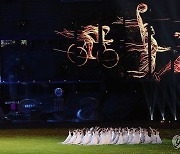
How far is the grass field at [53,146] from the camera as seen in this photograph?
52.9 ft

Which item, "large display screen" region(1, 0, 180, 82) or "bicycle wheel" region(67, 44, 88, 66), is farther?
"bicycle wheel" region(67, 44, 88, 66)

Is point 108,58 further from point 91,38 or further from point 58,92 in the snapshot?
point 58,92

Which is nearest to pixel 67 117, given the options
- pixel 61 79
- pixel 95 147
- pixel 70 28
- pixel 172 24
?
pixel 61 79

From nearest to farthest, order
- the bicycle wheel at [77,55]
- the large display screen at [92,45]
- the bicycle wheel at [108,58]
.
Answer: the large display screen at [92,45]
the bicycle wheel at [77,55]
the bicycle wheel at [108,58]

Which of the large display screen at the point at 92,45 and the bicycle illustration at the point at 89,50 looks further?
the bicycle illustration at the point at 89,50

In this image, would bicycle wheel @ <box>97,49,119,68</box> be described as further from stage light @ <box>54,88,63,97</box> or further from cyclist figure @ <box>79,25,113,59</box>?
stage light @ <box>54,88,63,97</box>

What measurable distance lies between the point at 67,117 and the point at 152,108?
133 inches

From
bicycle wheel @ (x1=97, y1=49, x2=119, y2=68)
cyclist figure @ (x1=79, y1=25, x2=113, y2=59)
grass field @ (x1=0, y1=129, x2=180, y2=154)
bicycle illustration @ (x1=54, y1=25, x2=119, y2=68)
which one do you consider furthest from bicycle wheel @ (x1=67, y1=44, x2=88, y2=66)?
grass field @ (x1=0, y1=129, x2=180, y2=154)

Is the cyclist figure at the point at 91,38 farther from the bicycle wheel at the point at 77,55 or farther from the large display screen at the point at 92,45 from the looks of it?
the bicycle wheel at the point at 77,55

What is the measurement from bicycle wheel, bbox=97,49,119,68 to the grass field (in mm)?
7723

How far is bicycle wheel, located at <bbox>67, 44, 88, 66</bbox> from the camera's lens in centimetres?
2897

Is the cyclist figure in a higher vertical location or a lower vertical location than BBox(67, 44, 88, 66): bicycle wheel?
higher

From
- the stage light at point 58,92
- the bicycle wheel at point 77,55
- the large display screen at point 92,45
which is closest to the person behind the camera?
the stage light at point 58,92

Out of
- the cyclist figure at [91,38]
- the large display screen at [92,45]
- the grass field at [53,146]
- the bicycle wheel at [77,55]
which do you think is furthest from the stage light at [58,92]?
the grass field at [53,146]
